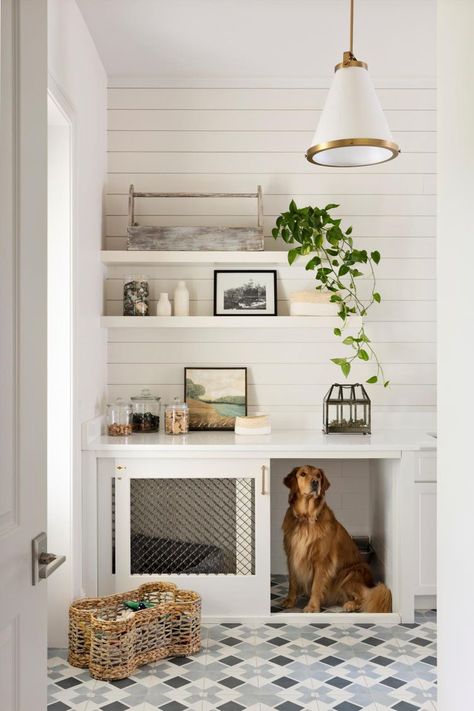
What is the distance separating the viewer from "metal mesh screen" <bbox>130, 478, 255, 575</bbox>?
361 centimetres

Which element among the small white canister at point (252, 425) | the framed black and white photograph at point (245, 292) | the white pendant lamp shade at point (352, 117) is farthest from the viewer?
the framed black and white photograph at point (245, 292)

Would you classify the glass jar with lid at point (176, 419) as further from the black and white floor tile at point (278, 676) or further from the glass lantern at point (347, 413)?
the black and white floor tile at point (278, 676)

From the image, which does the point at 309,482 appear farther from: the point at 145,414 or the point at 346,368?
the point at 145,414

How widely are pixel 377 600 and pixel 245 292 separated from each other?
66.3 inches

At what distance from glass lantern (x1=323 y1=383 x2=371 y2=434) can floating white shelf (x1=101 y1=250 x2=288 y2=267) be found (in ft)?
2.43

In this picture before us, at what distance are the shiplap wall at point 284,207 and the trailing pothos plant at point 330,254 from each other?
0.13 m

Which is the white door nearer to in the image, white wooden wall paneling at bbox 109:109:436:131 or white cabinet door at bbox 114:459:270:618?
white cabinet door at bbox 114:459:270:618

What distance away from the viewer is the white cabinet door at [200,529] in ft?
11.8

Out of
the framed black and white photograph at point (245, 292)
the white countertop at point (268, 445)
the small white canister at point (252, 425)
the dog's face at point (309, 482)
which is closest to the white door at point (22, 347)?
the white countertop at point (268, 445)

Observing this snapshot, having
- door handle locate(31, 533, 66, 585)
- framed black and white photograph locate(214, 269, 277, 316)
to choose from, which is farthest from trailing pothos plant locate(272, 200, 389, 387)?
door handle locate(31, 533, 66, 585)

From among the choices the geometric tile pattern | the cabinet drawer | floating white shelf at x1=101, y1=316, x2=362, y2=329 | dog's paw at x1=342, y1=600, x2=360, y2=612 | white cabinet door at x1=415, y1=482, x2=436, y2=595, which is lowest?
the geometric tile pattern

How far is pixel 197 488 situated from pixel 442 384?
1996 millimetres

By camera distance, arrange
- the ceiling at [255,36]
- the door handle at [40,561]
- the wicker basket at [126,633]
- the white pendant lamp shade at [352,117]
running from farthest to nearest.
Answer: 1. the ceiling at [255,36]
2. the wicker basket at [126,633]
3. the white pendant lamp shade at [352,117]
4. the door handle at [40,561]

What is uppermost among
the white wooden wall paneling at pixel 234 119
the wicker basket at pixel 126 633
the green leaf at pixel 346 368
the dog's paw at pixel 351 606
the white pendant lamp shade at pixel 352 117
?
the white wooden wall paneling at pixel 234 119
